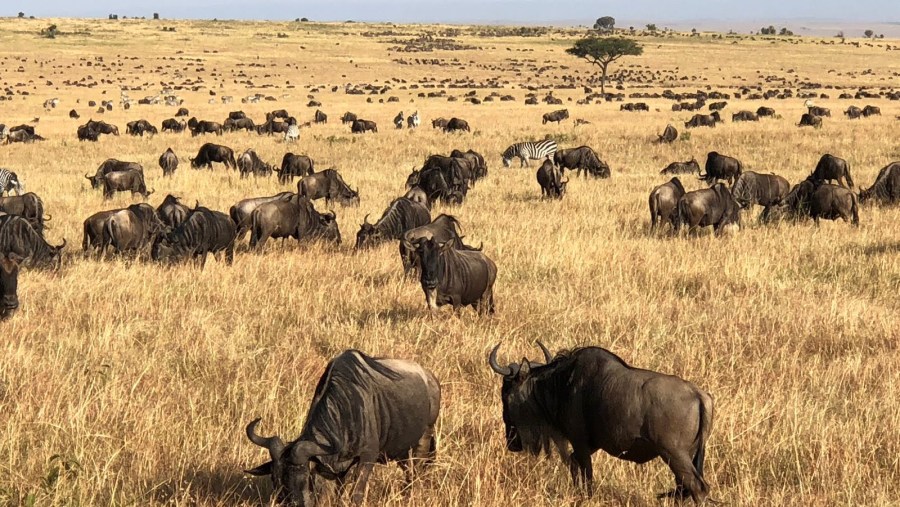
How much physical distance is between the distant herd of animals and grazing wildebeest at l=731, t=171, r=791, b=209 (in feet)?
0.07

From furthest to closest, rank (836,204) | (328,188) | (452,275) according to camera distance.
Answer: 1. (328,188)
2. (836,204)
3. (452,275)

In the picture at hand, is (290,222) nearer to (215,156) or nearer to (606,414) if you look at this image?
(606,414)

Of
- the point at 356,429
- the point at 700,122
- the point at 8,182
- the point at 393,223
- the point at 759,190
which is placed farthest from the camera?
the point at 700,122

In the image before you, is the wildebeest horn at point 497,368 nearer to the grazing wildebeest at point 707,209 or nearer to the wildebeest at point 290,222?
the wildebeest at point 290,222

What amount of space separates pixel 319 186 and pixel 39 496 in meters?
12.6

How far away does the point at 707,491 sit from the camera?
13.2ft

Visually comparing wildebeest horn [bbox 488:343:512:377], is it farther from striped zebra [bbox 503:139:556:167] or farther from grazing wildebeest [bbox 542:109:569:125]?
grazing wildebeest [bbox 542:109:569:125]

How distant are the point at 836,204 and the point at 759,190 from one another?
1.74 m

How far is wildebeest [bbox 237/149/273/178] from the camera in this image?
20859 mm

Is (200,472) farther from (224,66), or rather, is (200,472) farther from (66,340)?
(224,66)

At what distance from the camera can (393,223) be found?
1244 centimetres

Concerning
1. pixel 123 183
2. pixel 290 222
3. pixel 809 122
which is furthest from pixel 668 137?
pixel 290 222

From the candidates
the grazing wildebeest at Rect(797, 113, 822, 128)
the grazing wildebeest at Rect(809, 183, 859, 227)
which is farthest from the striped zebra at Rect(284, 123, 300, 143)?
the grazing wildebeest at Rect(809, 183, 859, 227)

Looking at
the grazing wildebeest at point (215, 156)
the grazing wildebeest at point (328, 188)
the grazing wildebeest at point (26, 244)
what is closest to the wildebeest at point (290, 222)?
the grazing wildebeest at point (26, 244)
